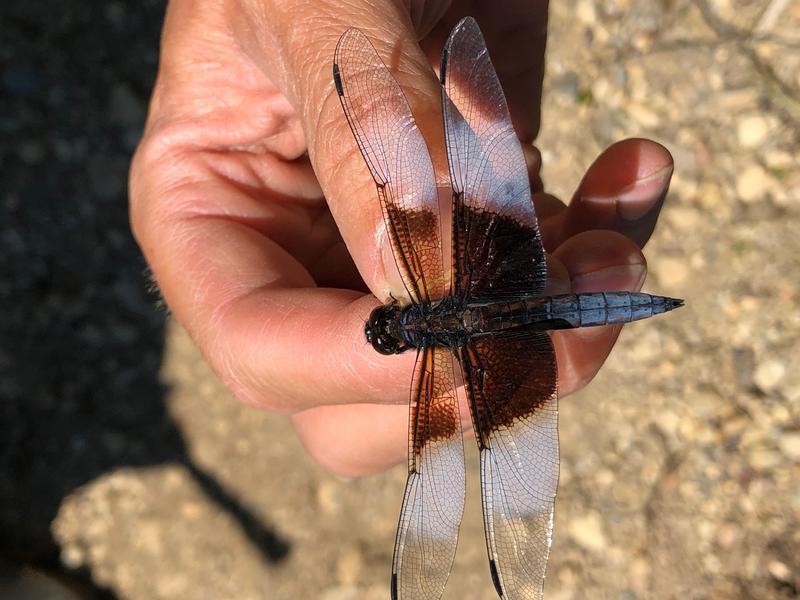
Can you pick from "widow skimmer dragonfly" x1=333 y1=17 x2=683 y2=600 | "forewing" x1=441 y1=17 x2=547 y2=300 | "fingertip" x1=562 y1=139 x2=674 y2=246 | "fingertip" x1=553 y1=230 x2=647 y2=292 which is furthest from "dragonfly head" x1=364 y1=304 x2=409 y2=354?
"fingertip" x1=562 y1=139 x2=674 y2=246

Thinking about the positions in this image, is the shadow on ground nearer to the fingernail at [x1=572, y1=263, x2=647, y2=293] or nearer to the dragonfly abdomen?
the dragonfly abdomen

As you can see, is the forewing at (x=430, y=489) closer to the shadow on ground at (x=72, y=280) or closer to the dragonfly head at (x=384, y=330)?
the dragonfly head at (x=384, y=330)

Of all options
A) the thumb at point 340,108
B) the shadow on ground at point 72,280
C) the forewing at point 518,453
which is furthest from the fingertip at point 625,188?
the shadow on ground at point 72,280

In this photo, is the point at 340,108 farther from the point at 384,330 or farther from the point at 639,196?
the point at 639,196

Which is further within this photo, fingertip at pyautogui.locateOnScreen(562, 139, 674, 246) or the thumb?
fingertip at pyautogui.locateOnScreen(562, 139, 674, 246)

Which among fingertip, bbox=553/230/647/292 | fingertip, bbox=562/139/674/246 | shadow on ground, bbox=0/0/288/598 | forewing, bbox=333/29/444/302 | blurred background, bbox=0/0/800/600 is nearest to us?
forewing, bbox=333/29/444/302

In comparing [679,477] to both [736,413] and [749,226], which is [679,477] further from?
[749,226]

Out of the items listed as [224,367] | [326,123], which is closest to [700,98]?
[326,123]
